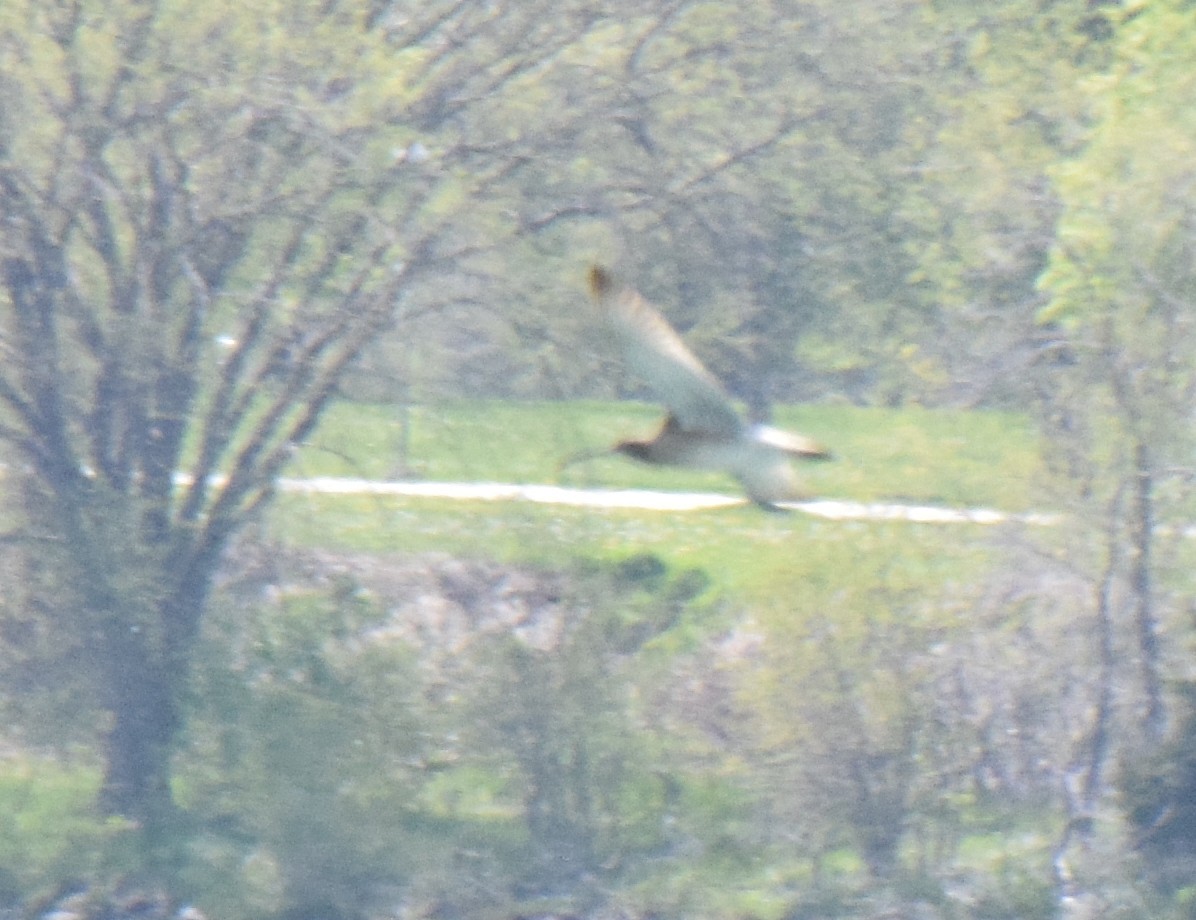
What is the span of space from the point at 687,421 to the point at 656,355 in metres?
0.24

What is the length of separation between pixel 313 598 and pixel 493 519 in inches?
38.6

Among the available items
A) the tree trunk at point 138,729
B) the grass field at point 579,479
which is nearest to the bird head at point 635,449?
the grass field at point 579,479

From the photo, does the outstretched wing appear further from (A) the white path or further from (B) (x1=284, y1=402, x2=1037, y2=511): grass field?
(A) the white path

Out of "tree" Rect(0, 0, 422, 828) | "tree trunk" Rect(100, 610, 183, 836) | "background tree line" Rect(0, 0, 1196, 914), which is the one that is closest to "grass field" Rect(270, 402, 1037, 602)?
"background tree line" Rect(0, 0, 1196, 914)

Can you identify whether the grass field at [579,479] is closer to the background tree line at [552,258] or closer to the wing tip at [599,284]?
the background tree line at [552,258]

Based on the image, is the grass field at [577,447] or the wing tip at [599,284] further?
the grass field at [577,447]

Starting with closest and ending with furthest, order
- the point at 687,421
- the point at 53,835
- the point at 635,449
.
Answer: the point at 687,421
the point at 635,449
the point at 53,835

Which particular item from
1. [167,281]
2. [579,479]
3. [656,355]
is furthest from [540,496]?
[656,355]

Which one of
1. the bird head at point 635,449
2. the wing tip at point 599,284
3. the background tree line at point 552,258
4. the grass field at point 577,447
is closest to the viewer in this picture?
the wing tip at point 599,284

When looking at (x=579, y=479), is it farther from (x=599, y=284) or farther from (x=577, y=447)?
(x=599, y=284)

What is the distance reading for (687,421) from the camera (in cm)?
380

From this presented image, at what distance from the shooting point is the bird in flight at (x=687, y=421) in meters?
3.58

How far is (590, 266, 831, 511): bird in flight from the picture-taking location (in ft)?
11.7

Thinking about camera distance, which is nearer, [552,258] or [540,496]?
[552,258]
